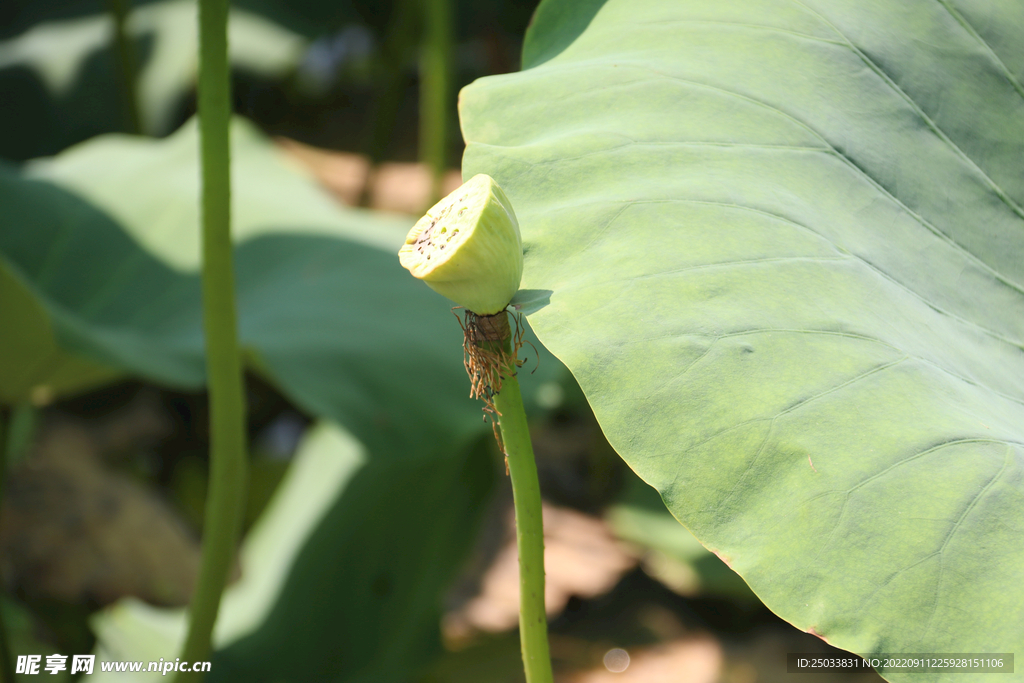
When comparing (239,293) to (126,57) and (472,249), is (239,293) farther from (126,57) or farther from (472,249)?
(126,57)

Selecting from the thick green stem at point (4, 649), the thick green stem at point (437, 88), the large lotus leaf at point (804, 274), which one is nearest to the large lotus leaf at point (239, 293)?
the thick green stem at point (4, 649)

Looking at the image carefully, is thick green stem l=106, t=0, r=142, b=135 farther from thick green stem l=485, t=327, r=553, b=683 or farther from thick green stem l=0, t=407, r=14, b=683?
thick green stem l=485, t=327, r=553, b=683

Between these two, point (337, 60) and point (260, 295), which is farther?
point (337, 60)

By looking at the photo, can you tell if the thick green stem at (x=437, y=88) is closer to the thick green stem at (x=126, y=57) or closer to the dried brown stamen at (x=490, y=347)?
the thick green stem at (x=126, y=57)

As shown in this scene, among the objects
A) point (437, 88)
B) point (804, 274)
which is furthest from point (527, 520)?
point (437, 88)

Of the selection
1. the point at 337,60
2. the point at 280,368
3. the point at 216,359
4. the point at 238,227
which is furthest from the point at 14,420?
the point at 337,60

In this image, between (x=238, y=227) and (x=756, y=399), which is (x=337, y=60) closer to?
(x=238, y=227)
